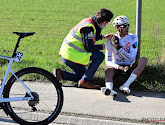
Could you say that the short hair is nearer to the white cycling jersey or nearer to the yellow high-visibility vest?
the yellow high-visibility vest

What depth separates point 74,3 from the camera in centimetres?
2102

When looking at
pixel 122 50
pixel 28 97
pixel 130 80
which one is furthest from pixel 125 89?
pixel 28 97

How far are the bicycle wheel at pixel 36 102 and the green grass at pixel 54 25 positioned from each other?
4.79ft

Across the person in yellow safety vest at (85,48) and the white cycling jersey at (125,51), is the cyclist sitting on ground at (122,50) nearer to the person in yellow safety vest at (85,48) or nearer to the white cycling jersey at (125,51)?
the white cycling jersey at (125,51)

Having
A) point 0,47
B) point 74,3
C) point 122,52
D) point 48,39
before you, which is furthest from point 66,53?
point 74,3

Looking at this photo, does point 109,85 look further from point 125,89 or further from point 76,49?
point 76,49

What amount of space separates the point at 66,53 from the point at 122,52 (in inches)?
38.2

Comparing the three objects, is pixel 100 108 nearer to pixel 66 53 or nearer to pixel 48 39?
pixel 66 53

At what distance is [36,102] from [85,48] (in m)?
1.61

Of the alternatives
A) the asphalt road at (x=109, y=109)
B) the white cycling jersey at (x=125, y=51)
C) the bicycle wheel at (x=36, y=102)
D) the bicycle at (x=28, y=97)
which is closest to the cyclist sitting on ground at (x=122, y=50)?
the white cycling jersey at (x=125, y=51)

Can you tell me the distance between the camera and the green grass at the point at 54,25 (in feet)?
26.3

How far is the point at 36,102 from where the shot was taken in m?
4.88

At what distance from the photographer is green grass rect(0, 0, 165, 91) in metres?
8.03

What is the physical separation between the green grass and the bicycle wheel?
1.46m
